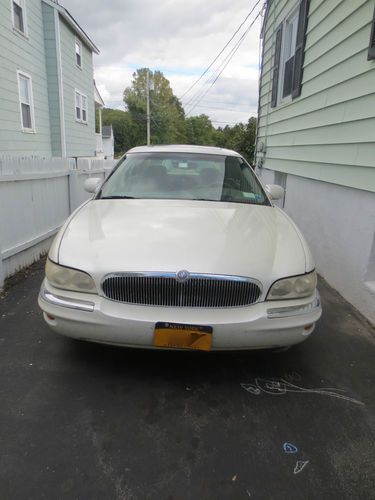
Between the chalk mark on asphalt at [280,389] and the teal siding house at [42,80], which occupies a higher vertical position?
the teal siding house at [42,80]

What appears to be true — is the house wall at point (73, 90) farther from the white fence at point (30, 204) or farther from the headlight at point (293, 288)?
the headlight at point (293, 288)

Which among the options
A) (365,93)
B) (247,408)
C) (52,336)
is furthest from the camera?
(365,93)

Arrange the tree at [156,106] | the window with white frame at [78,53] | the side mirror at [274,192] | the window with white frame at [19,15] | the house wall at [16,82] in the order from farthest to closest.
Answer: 1. the tree at [156,106]
2. the window with white frame at [78,53]
3. the window with white frame at [19,15]
4. the house wall at [16,82]
5. the side mirror at [274,192]

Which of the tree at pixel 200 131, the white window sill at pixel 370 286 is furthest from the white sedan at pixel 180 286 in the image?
the tree at pixel 200 131

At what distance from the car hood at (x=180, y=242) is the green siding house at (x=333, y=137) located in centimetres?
126

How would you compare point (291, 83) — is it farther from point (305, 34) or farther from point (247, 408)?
point (247, 408)

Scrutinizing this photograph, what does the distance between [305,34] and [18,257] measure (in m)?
5.23

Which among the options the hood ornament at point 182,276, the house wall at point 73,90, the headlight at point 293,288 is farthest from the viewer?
the house wall at point 73,90

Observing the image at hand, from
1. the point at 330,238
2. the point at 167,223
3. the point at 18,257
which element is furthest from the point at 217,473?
the point at 18,257

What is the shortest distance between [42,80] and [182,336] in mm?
11633

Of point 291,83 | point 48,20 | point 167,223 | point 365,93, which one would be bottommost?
point 167,223

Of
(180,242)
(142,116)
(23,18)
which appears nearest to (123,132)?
(142,116)

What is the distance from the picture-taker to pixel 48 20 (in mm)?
11219

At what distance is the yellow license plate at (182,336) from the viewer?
2.22 meters
